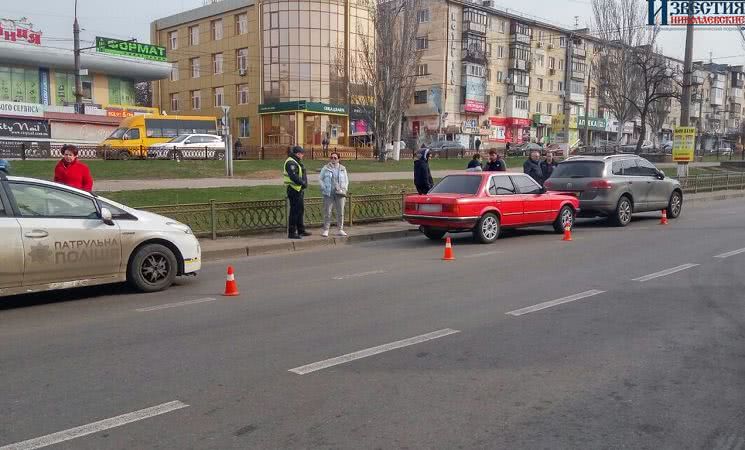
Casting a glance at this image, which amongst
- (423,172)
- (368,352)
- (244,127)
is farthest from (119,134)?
(368,352)

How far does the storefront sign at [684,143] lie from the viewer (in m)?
24.8

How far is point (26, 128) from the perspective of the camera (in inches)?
1711

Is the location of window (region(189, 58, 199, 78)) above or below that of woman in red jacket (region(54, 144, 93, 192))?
above

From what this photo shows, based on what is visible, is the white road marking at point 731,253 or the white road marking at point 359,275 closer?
the white road marking at point 359,275

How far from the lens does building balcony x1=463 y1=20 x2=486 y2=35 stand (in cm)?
6284

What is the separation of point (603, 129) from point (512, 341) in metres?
83.1

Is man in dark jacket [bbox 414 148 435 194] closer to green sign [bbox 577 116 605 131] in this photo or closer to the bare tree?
the bare tree

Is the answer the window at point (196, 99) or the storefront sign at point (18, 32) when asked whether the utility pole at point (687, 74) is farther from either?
the window at point (196, 99)

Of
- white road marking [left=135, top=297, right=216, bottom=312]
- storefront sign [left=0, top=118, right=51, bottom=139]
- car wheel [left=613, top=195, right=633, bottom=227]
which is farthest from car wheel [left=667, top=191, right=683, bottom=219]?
storefront sign [left=0, top=118, right=51, bottom=139]

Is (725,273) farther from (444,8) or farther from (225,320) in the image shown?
(444,8)

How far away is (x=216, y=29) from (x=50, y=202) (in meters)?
57.1

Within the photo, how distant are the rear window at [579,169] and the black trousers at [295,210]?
6.70 meters

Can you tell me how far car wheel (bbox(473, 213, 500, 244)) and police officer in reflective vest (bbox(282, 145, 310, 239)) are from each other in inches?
140

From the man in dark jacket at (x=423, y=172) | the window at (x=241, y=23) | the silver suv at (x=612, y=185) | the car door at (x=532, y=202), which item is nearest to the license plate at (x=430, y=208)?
the car door at (x=532, y=202)
